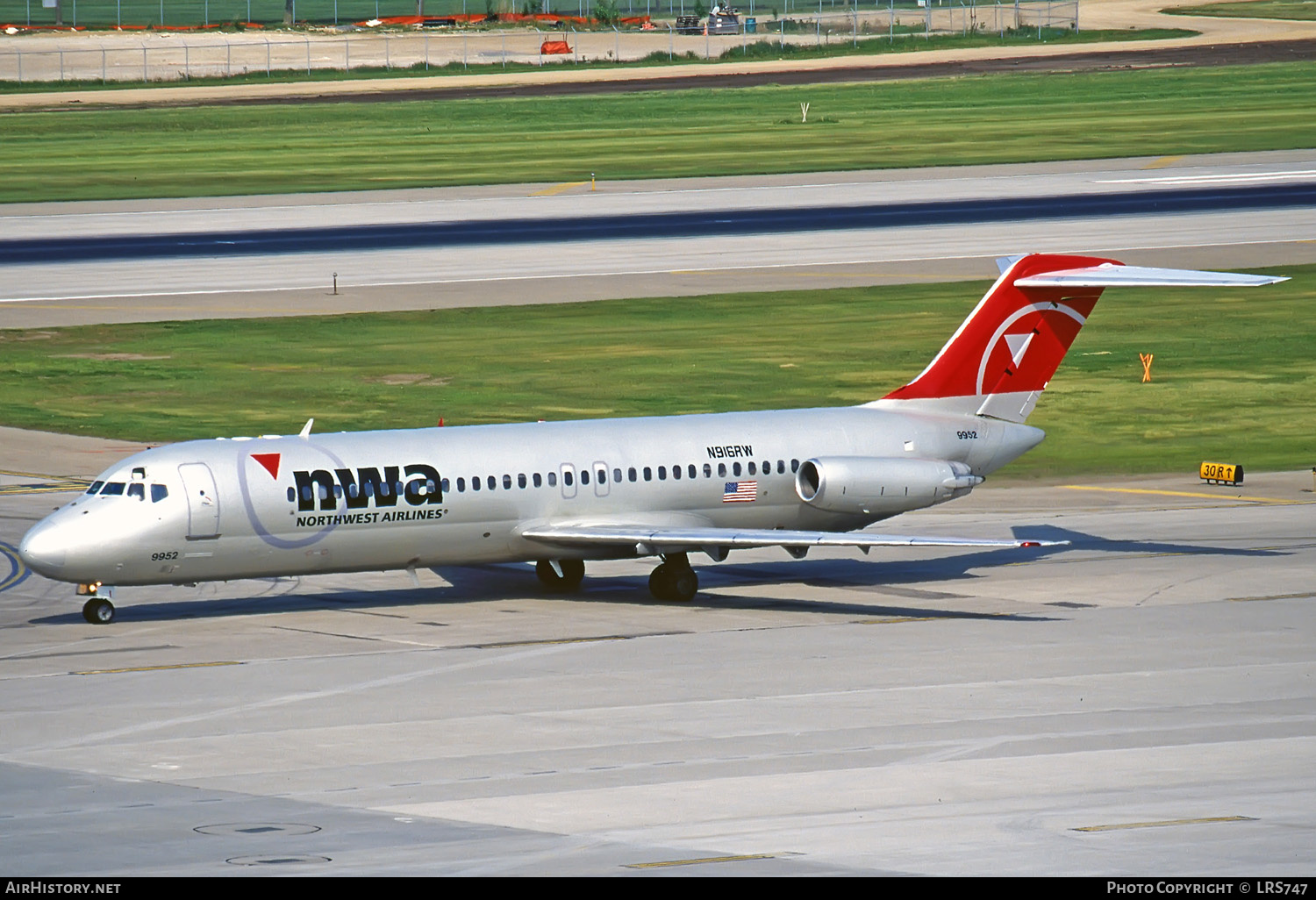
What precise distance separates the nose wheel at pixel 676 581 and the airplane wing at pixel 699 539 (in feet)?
0.88

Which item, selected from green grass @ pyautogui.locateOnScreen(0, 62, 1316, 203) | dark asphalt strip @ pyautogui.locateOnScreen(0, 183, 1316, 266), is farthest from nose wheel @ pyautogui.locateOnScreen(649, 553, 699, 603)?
green grass @ pyautogui.locateOnScreen(0, 62, 1316, 203)

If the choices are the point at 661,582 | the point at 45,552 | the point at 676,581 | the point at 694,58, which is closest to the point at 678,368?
the point at 661,582

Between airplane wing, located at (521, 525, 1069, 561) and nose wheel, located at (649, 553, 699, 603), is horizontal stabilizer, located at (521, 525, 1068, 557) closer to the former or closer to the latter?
airplane wing, located at (521, 525, 1069, 561)

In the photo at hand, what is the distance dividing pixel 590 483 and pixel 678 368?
966 inches

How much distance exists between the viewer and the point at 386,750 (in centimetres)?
2714

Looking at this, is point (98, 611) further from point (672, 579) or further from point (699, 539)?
point (699, 539)

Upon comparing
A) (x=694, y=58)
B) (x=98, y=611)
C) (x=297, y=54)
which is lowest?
(x=98, y=611)

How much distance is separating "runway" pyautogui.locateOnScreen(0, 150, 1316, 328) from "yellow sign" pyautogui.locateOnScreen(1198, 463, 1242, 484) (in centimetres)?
3012

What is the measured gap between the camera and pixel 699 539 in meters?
36.7

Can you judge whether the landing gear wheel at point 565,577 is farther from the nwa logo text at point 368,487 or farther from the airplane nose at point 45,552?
the airplane nose at point 45,552

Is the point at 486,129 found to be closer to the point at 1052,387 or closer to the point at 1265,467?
the point at 1052,387

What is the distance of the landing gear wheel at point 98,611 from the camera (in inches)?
1419

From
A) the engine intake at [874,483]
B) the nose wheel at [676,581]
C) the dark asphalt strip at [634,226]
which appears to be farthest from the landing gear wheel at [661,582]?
the dark asphalt strip at [634,226]

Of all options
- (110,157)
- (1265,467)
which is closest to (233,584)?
(1265,467)
